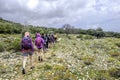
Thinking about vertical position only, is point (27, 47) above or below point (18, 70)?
above

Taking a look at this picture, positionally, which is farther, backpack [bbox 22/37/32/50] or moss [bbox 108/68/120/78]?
moss [bbox 108/68/120/78]

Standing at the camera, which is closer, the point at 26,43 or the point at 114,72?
the point at 26,43

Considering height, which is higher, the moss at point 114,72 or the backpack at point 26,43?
the backpack at point 26,43

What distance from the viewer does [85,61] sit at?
80.0 ft

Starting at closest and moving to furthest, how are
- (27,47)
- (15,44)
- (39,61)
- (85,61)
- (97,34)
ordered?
(27,47) → (39,61) → (85,61) → (15,44) → (97,34)

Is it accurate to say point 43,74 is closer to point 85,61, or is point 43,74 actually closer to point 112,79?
point 112,79

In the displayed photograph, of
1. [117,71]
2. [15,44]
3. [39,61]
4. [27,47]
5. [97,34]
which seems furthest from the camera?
[97,34]

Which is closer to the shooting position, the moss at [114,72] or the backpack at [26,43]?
the backpack at [26,43]

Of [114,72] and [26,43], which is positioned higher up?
[26,43]

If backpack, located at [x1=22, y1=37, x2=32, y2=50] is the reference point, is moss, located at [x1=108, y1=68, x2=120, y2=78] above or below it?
below

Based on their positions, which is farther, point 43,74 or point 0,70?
point 0,70

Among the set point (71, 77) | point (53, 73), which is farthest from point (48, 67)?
point (71, 77)

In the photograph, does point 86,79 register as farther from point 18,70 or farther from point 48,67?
point 18,70

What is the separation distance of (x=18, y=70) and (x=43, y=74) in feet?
7.99
